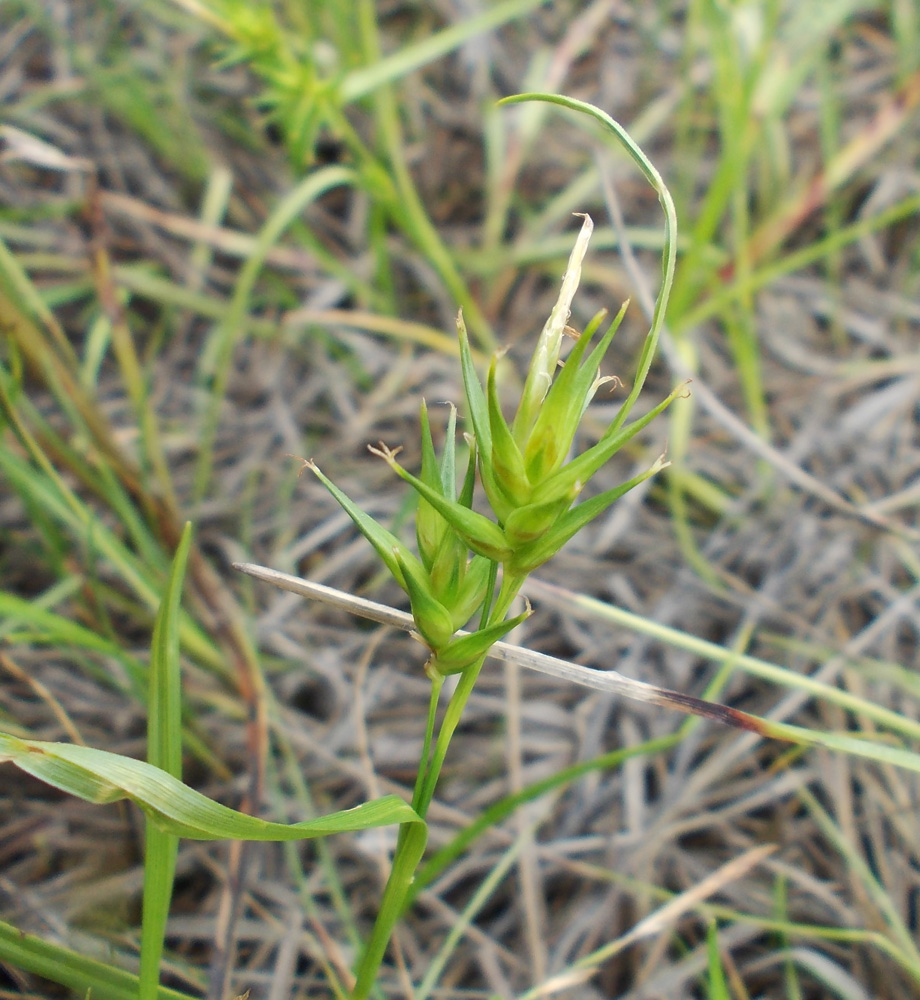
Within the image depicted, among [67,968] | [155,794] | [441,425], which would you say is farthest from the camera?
[441,425]

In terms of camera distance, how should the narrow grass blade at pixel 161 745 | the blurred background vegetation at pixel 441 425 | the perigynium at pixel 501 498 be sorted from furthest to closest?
the blurred background vegetation at pixel 441 425, the narrow grass blade at pixel 161 745, the perigynium at pixel 501 498

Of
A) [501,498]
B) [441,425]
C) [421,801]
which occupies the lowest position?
[441,425]

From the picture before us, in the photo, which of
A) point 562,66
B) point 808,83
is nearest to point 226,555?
point 562,66

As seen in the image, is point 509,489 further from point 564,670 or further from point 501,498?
point 564,670

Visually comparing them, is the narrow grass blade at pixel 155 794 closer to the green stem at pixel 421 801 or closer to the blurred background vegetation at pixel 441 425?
the green stem at pixel 421 801

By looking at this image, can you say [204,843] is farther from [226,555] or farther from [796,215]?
[796,215]

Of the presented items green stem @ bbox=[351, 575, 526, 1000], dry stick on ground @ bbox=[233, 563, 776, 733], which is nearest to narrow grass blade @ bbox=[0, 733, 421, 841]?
green stem @ bbox=[351, 575, 526, 1000]

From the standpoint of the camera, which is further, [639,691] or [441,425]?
[441,425]

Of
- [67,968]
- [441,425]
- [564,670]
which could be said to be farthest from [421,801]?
[441,425]

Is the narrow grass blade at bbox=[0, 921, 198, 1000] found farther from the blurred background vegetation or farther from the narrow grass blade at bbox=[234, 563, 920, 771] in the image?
the narrow grass blade at bbox=[234, 563, 920, 771]

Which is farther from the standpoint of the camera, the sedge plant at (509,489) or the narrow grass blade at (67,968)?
the narrow grass blade at (67,968)

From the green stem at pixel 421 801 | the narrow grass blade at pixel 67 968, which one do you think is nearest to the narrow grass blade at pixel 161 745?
the narrow grass blade at pixel 67 968

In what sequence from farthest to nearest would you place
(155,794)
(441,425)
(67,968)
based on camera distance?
(441,425), (67,968), (155,794)

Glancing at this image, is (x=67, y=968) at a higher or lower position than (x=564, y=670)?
lower
